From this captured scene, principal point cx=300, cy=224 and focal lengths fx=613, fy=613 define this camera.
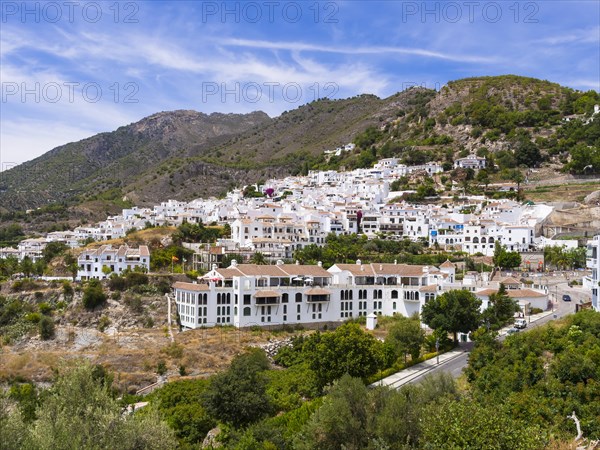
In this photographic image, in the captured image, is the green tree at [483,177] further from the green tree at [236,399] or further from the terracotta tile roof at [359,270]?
the green tree at [236,399]

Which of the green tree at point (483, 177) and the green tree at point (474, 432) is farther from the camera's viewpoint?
the green tree at point (483, 177)

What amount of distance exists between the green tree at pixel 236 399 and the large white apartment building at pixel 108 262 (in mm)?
27514

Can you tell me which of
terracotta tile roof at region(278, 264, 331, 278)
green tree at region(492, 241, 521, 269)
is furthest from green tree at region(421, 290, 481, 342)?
green tree at region(492, 241, 521, 269)

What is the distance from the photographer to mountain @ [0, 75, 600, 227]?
309 feet

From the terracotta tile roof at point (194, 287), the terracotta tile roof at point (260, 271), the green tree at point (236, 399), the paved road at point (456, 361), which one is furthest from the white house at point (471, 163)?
the green tree at point (236, 399)

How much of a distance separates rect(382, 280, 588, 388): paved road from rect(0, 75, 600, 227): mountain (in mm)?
41744

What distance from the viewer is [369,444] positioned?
58.0 feet

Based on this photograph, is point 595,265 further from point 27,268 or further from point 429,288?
point 27,268

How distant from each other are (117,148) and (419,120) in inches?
A: 3551

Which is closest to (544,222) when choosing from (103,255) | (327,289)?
(327,289)

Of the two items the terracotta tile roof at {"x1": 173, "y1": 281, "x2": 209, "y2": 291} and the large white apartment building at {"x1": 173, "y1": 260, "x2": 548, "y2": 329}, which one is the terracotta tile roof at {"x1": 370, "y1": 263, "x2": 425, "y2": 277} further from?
the terracotta tile roof at {"x1": 173, "y1": 281, "x2": 209, "y2": 291}

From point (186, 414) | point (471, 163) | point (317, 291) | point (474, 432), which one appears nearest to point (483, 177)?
point (471, 163)

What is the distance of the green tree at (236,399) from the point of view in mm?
25156

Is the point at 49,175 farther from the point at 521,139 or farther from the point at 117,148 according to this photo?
the point at 521,139
